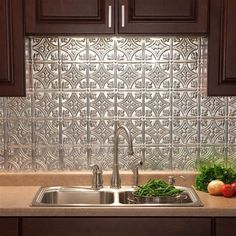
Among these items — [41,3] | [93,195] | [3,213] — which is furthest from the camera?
[93,195]

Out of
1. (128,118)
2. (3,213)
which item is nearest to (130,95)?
(128,118)

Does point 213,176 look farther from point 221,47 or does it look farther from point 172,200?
point 221,47

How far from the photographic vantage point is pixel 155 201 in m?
2.61

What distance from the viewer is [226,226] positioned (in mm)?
2422

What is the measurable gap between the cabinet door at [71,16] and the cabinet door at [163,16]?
0.08 metres

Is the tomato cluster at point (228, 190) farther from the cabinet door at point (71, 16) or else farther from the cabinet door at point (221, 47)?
the cabinet door at point (71, 16)

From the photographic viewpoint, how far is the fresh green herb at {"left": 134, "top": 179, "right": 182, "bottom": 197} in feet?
8.59

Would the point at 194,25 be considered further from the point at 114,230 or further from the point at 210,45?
the point at 114,230

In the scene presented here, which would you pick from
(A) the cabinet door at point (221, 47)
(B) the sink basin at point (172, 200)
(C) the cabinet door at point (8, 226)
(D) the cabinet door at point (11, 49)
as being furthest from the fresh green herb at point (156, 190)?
(D) the cabinet door at point (11, 49)

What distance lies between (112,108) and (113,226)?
0.75 meters

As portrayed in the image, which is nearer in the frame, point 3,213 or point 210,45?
point 3,213

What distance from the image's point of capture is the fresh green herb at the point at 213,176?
9.04 feet

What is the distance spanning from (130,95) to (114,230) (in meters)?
0.82

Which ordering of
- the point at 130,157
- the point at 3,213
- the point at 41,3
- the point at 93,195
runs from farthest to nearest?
1. the point at 130,157
2. the point at 93,195
3. the point at 41,3
4. the point at 3,213
